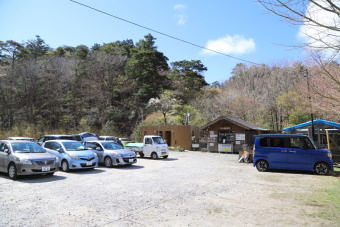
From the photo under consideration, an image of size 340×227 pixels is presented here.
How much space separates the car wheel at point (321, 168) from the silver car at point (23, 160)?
1135 cm

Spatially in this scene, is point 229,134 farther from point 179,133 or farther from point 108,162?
point 108,162

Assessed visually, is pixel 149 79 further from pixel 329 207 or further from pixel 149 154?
pixel 329 207

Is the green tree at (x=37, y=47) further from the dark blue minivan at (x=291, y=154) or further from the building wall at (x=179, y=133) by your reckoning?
the dark blue minivan at (x=291, y=154)

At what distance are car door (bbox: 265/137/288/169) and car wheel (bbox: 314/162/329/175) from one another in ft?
4.16

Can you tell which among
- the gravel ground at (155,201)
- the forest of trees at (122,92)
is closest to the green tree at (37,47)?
the forest of trees at (122,92)

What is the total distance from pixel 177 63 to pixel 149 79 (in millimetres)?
5966

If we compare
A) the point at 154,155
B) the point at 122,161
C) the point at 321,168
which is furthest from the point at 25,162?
the point at 321,168

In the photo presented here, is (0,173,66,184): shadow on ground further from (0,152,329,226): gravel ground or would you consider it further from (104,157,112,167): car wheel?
(104,157,112,167): car wheel

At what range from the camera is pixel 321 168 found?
1098 centimetres

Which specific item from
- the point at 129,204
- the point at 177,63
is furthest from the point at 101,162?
the point at 177,63

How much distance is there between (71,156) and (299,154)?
10455mm

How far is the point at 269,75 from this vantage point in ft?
113

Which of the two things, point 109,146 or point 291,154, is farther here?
→ point 109,146

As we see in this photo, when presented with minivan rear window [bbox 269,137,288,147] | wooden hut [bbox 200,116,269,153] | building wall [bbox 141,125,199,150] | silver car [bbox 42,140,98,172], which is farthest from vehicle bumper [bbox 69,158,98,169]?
building wall [bbox 141,125,199,150]
